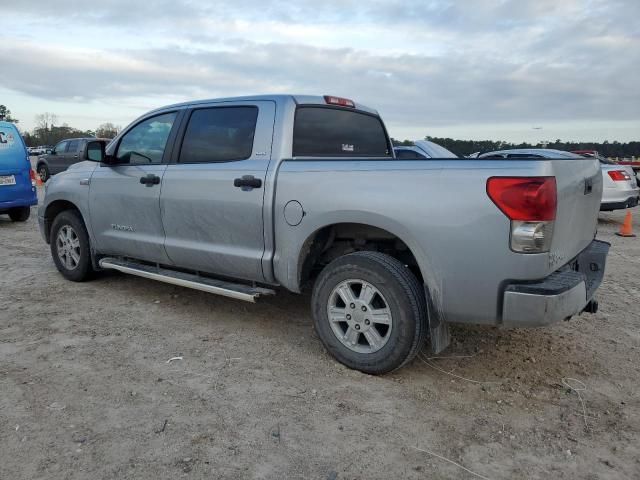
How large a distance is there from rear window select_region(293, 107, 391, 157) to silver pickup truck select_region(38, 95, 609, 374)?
0.6 inches

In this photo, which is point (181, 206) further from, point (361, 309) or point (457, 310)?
point (457, 310)

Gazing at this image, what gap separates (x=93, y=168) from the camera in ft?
17.7

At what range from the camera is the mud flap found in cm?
322

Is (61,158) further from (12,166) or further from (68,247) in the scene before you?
(68,247)

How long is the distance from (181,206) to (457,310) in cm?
246

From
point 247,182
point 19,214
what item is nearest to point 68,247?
point 247,182

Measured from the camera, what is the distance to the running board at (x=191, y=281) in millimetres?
4016

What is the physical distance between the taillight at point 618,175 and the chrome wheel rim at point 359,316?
977 cm

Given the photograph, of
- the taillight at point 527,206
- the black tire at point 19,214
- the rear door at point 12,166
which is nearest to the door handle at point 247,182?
the taillight at point 527,206

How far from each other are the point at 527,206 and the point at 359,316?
1.27m

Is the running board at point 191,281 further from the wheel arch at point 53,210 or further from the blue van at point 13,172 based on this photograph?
the blue van at point 13,172

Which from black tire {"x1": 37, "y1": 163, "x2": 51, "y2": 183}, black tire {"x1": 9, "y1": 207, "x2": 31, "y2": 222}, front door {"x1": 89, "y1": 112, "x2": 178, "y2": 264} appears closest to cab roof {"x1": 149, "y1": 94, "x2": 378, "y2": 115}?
front door {"x1": 89, "y1": 112, "x2": 178, "y2": 264}

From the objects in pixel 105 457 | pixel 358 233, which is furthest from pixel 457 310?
pixel 105 457

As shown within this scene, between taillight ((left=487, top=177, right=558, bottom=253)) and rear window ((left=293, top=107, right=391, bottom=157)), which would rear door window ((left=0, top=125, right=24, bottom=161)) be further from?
taillight ((left=487, top=177, right=558, bottom=253))
